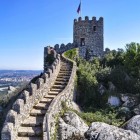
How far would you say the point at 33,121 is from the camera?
55.3ft

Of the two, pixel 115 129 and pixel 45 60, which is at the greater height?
pixel 45 60

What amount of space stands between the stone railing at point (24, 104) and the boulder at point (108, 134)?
3181 millimetres

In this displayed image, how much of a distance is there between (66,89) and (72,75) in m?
3.01

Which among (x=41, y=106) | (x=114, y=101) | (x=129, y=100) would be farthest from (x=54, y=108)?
(x=129, y=100)

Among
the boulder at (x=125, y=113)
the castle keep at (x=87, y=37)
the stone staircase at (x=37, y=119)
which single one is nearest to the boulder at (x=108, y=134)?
the stone staircase at (x=37, y=119)

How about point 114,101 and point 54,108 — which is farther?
point 114,101

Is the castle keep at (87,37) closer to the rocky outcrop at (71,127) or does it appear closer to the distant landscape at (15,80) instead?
the distant landscape at (15,80)

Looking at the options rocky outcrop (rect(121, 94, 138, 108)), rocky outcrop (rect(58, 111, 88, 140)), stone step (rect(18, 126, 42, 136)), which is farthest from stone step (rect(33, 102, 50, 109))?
rocky outcrop (rect(121, 94, 138, 108))

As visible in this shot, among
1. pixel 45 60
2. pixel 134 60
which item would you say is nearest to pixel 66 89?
pixel 134 60

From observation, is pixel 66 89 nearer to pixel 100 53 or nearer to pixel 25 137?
pixel 25 137

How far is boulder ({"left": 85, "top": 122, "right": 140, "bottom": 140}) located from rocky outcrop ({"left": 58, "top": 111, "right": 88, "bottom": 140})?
48 cm

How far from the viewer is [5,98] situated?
1120 inches

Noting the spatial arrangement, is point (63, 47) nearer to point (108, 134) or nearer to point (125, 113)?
point (125, 113)

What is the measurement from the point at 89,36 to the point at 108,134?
2182 cm
